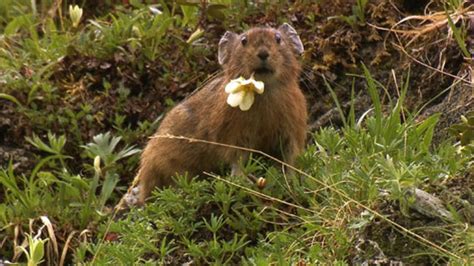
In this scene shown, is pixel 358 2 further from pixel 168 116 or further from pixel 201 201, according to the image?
pixel 201 201

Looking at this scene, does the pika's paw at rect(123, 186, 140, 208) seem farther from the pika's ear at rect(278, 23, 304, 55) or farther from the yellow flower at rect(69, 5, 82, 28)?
the yellow flower at rect(69, 5, 82, 28)

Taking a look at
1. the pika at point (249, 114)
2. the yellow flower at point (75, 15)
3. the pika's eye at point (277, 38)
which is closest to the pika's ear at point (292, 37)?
the pika at point (249, 114)

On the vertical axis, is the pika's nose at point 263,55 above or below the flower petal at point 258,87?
above

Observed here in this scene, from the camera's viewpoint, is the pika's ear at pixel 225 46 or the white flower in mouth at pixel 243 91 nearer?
the white flower in mouth at pixel 243 91

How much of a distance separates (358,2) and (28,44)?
112 inches

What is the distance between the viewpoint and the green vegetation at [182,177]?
5.76 metres

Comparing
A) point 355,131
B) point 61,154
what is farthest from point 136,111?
point 355,131

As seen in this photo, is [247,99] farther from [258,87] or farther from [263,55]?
[263,55]

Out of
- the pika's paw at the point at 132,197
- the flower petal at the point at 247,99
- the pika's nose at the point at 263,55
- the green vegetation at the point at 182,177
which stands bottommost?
the pika's paw at the point at 132,197

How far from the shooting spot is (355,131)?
677 centimetres

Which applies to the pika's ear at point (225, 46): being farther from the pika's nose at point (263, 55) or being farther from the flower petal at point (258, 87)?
the flower petal at point (258, 87)

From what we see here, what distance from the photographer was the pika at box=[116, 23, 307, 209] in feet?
23.1

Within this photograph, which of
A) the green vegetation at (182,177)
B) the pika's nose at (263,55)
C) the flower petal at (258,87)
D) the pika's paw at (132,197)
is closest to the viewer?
the green vegetation at (182,177)

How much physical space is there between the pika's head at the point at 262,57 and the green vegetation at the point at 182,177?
491mm
